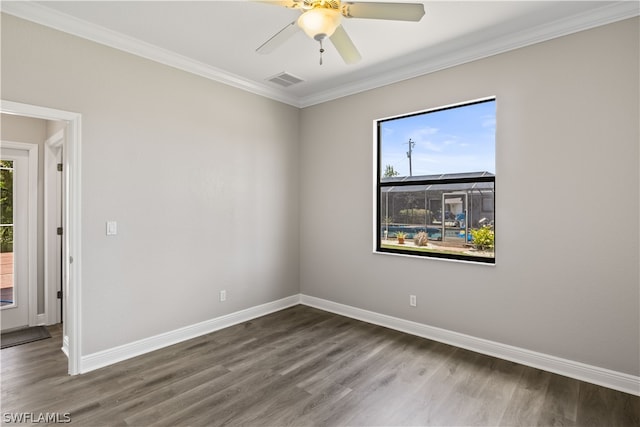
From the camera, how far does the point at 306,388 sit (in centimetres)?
262

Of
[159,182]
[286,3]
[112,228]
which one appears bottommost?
[112,228]

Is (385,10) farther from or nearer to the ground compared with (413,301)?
farther from the ground

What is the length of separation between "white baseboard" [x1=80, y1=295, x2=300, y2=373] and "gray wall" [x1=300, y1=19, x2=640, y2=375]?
62.1 inches

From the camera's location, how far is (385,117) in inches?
155

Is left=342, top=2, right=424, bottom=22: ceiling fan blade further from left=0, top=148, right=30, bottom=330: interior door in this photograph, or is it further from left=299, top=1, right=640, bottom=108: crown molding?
left=0, top=148, right=30, bottom=330: interior door

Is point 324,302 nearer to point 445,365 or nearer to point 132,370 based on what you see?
point 445,365

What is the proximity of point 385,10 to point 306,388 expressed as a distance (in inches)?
101

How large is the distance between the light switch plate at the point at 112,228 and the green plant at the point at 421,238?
2948 millimetres

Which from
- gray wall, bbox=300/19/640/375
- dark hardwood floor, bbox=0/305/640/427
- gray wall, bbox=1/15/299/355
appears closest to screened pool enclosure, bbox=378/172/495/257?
gray wall, bbox=300/19/640/375

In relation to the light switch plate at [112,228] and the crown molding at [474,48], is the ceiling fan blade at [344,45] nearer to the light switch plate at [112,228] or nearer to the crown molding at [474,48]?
the crown molding at [474,48]

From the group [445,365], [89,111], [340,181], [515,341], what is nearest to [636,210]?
[515,341]

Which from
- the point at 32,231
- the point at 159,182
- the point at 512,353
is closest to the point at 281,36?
the point at 159,182

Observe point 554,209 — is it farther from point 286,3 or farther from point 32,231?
point 32,231

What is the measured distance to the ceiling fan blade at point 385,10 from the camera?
1.86m
